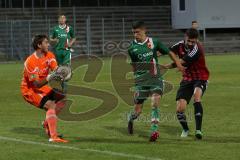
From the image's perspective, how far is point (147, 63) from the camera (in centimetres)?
1260

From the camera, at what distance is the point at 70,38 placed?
21047 millimetres

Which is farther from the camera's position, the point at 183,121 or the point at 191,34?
the point at 183,121

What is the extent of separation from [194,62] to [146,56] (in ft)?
2.71

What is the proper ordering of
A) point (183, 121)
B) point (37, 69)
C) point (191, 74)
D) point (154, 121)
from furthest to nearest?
point (191, 74) → point (183, 121) → point (154, 121) → point (37, 69)

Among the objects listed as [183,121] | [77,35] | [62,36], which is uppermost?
[62,36]

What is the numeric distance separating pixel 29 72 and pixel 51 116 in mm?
799

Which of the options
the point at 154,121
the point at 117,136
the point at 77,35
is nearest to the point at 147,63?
the point at 154,121

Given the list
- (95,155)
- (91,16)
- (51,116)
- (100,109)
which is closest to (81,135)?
(51,116)

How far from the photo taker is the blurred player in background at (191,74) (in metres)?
12.6

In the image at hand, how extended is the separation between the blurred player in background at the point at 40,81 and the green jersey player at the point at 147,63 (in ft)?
4.58

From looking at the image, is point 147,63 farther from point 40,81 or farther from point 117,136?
point 40,81

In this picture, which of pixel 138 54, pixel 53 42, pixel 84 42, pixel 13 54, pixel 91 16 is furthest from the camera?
pixel 91 16

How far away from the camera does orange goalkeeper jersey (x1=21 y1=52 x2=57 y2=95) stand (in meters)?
12.0

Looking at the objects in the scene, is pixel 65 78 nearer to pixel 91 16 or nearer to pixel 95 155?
pixel 95 155
